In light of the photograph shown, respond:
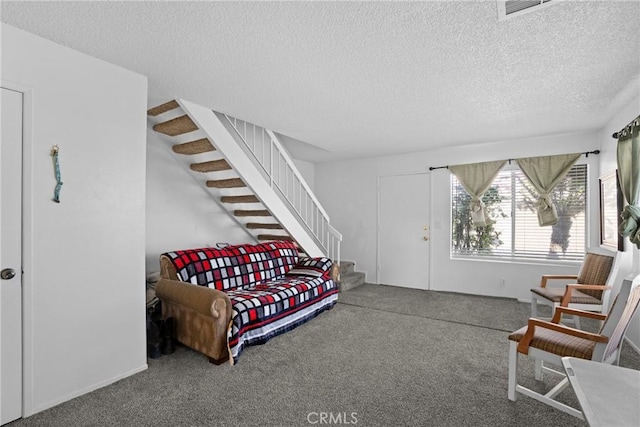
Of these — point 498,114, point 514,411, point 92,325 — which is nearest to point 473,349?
point 514,411

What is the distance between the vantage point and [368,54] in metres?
2.15

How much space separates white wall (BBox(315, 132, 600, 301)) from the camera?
4.34m

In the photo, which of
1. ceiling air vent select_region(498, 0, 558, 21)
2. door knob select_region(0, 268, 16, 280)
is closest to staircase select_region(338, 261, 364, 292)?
door knob select_region(0, 268, 16, 280)

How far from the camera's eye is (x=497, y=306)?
13.8ft

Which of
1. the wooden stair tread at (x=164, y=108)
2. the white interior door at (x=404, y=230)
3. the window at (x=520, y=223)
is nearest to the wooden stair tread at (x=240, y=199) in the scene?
the wooden stair tread at (x=164, y=108)

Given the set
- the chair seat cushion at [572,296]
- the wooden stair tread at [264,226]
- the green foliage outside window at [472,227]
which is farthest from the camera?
the green foliage outside window at [472,227]

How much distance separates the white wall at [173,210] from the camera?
3.62 m

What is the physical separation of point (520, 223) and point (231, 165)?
405cm

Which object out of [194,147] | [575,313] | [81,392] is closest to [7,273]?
[81,392]

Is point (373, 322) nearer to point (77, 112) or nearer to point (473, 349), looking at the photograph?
point (473, 349)

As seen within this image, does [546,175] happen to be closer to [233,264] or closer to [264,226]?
[264,226]

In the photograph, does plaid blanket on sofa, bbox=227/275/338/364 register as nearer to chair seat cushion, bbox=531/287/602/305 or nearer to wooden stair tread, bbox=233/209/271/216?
wooden stair tread, bbox=233/209/271/216

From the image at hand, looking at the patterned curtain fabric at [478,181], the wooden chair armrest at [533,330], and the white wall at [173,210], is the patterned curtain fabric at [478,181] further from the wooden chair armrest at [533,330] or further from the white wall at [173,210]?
the white wall at [173,210]

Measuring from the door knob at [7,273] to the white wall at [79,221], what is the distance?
0.06 m
